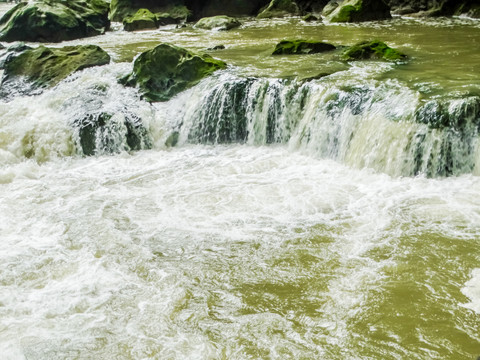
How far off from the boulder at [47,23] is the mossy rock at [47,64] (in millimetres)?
6001

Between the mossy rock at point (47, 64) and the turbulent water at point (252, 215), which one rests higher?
the mossy rock at point (47, 64)

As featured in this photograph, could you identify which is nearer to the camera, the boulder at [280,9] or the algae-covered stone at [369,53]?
the algae-covered stone at [369,53]

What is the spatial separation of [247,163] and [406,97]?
9.94 feet

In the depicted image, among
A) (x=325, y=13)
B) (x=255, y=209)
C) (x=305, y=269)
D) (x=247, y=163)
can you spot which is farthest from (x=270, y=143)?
(x=325, y=13)

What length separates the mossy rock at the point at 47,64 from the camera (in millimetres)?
12695

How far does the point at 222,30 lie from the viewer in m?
19.9

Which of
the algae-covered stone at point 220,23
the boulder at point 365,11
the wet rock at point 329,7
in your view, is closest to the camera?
the boulder at point 365,11

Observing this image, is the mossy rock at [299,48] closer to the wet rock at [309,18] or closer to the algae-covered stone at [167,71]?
the algae-covered stone at [167,71]

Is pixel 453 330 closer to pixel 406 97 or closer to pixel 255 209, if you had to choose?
pixel 255 209

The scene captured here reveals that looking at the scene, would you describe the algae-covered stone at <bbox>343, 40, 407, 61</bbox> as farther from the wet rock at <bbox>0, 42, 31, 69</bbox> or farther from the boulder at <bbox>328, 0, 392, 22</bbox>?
the wet rock at <bbox>0, 42, 31, 69</bbox>

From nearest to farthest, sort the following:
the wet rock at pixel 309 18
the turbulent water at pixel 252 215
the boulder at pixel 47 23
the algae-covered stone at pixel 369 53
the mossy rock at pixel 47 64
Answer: the turbulent water at pixel 252 215 < the algae-covered stone at pixel 369 53 < the mossy rock at pixel 47 64 < the boulder at pixel 47 23 < the wet rock at pixel 309 18

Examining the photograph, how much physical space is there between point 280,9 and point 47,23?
1031 cm

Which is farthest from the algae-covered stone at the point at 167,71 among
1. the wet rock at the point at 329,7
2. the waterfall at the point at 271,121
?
the wet rock at the point at 329,7

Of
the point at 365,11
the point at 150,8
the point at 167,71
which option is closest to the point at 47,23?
the point at 150,8
